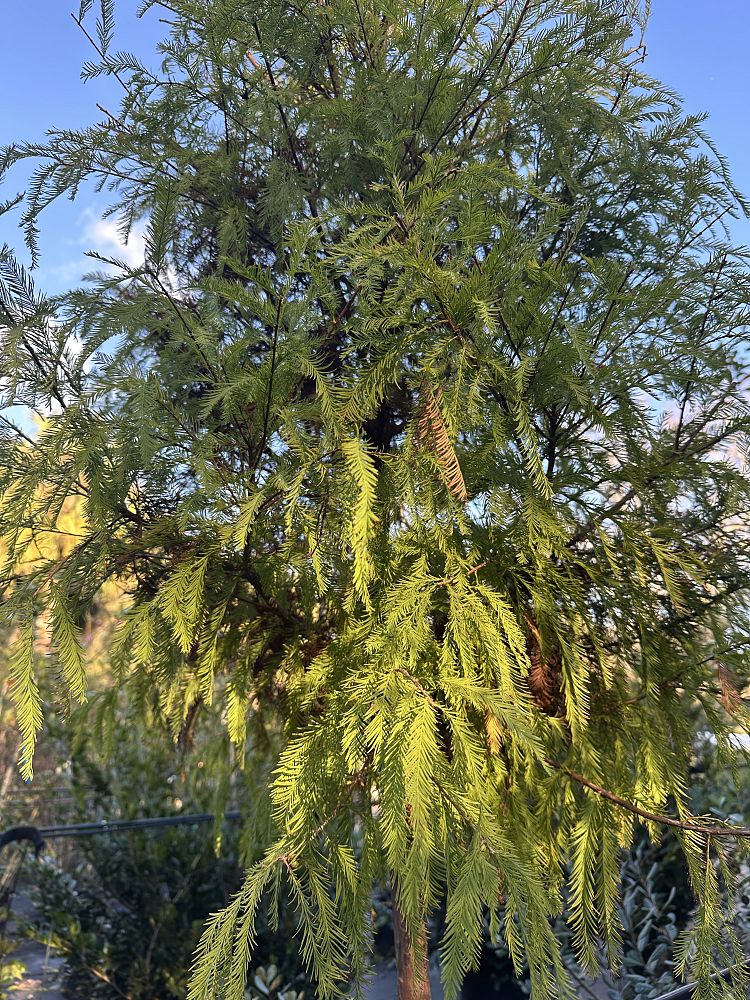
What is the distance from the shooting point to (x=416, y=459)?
1482 millimetres

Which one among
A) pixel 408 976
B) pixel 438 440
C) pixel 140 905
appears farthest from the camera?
pixel 140 905

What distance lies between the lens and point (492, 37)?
68.4 inches

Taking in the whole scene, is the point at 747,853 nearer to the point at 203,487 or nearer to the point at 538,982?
the point at 538,982

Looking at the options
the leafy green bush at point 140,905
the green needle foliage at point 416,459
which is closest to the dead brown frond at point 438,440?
the green needle foliage at point 416,459

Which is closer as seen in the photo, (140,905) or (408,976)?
(408,976)

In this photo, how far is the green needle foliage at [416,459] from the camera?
4.44 ft

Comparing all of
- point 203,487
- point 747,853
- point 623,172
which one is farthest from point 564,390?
point 747,853

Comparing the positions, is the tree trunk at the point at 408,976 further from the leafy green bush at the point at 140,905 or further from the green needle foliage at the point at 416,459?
the leafy green bush at the point at 140,905

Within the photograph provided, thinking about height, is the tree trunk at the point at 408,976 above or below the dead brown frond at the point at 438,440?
below

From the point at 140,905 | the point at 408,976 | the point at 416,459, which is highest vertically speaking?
the point at 416,459

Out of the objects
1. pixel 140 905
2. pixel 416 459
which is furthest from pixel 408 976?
pixel 140 905

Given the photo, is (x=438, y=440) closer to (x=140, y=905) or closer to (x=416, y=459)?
(x=416, y=459)

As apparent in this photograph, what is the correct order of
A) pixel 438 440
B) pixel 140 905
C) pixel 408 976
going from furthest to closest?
pixel 140 905 → pixel 408 976 → pixel 438 440

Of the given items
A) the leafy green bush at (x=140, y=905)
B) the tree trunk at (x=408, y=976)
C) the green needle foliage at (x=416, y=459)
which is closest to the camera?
the green needle foliage at (x=416, y=459)
